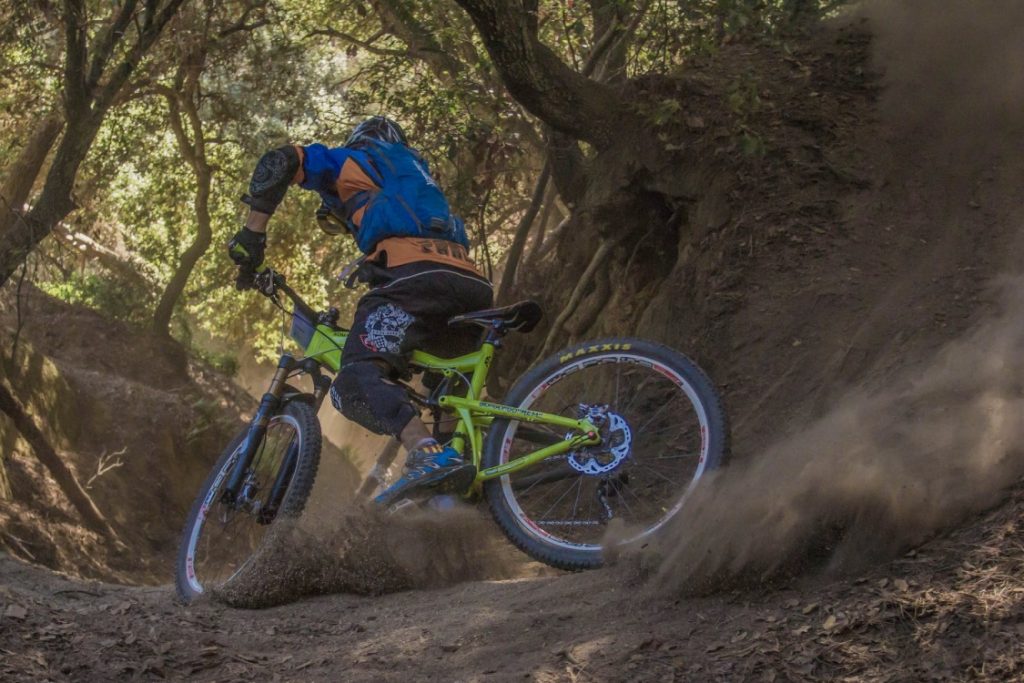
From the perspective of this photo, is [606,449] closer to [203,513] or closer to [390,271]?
[390,271]

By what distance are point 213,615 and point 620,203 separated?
12.5 feet

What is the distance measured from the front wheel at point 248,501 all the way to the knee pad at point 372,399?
0.97 ft

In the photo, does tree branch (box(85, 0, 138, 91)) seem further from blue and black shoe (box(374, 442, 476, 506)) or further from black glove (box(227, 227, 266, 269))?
blue and black shoe (box(374, 442, 476, 506))

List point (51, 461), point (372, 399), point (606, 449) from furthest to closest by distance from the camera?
point (51, 461)
point (372, 399)
point (606, 449)

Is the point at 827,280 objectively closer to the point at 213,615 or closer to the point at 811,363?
the point at 811,363

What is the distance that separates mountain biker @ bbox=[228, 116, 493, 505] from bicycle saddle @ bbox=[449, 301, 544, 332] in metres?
0.20

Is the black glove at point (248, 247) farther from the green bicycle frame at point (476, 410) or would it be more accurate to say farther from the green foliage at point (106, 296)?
the green foliage at point (106, 296)

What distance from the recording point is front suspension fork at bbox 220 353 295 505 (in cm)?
572

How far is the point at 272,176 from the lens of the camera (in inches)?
214

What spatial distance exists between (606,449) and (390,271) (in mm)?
1377

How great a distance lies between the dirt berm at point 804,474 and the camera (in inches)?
137

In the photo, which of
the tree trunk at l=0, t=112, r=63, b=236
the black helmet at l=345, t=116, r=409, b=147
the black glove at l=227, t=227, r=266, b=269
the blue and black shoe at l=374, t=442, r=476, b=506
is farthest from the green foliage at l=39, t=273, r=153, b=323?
the blue and black shoe at l=374, t=442, r=476, b=506

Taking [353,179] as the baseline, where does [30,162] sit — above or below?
above

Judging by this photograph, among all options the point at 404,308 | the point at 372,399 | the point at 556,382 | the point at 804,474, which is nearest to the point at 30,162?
the point at 404,308
